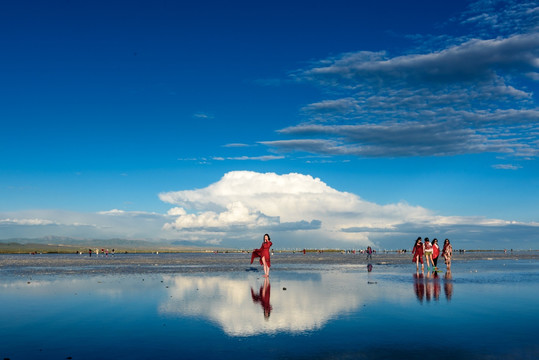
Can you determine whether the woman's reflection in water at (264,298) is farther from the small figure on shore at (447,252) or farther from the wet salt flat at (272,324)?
the small figure on shore at (447,252)

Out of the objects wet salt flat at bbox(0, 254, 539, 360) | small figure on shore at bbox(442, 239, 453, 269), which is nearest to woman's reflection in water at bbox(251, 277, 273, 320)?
wet salt flat at bbox(0, 254, 539, 360)

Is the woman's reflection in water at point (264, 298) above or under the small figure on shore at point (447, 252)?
under

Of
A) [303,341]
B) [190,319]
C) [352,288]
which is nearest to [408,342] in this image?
[303,341]

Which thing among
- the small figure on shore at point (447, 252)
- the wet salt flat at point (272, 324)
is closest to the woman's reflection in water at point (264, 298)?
the wet salt flat at point (272, 324)

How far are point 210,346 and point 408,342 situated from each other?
14.9 feet

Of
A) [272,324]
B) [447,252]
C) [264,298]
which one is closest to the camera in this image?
[272,324]

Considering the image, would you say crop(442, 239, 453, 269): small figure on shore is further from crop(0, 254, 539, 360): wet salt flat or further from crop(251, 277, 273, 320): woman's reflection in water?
crop(251, 277, 273, 320): woman's reflection in water

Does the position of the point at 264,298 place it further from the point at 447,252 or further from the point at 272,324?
the point at 447,252

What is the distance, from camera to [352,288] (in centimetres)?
2306

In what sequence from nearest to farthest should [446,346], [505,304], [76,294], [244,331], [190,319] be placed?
[446,346]
[244,331]
[190,319]
[505,304]
[76,294]


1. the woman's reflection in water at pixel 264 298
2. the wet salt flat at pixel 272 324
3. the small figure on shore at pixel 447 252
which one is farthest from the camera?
the small figure on shore at pixel 447 252

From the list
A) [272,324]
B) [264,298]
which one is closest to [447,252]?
[264,298]

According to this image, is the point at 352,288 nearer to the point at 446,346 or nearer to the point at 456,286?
the point at 456,286

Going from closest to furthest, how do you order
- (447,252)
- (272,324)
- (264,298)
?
(272,324) < (264,298) < (447,252)
